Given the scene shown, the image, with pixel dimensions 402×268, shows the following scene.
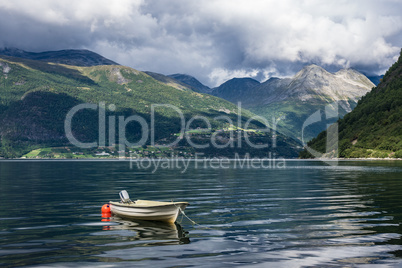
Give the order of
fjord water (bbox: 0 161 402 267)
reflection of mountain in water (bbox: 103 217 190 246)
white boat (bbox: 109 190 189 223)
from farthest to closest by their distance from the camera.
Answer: white boat (bbox: 109 190 189 223)
reflection of mountain in water (bbox: 103 217 190 246)
fjord water (bbox: 0 161 402 267)

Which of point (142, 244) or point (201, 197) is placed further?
point (201, 197)

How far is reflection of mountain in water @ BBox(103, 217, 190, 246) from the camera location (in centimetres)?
2977

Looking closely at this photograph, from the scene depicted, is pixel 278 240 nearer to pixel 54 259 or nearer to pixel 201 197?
pixel 54 259

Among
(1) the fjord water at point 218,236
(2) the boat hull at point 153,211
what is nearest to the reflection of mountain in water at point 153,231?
(1) the fjord water at point 218,236

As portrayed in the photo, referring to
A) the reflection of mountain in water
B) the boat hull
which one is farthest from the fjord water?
the boat hull

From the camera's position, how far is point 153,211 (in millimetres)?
35969

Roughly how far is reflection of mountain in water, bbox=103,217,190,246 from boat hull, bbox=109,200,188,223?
1.87 feet

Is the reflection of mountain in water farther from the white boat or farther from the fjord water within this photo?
the white boat

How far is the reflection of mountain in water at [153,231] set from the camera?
29766 millimetres

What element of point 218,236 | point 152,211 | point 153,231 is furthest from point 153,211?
point 218,236

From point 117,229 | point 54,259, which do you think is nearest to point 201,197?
point 117,229

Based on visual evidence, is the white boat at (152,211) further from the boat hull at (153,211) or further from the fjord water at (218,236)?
the fjord water at (218,236)

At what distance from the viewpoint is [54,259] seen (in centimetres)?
2438

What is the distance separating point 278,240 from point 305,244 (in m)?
2.24
